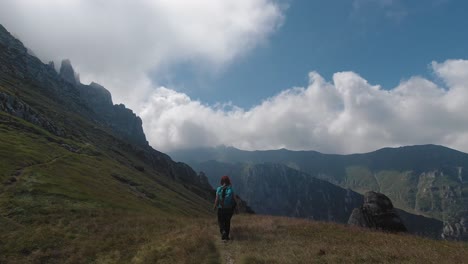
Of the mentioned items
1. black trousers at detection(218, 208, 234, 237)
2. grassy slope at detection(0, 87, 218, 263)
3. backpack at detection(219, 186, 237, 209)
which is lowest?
grassy slope at detection(0, 87, 218, 263)

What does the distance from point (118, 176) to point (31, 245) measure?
85.6 m

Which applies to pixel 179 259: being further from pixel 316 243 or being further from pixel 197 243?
pixel 316 243

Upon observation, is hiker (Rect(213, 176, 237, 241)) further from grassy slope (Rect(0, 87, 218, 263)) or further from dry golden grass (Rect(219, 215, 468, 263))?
grassy slope (Rect(0, 87, 218, 263))

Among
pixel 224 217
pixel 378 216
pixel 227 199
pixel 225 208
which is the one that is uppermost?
pixel 227 199

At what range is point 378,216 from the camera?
50562 mm

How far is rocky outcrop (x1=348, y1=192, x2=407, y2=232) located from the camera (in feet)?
164

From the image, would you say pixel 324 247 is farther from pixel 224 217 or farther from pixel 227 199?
pixel 227 199

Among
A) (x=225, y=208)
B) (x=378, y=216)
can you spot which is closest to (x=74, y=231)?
(x=225, y=208)

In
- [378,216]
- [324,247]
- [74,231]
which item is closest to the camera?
[324,247]

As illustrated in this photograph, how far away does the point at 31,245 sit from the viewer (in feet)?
89.1

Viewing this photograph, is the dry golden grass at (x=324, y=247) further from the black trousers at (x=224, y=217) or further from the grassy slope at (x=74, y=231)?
the grassy slope at (x=74, y=231)

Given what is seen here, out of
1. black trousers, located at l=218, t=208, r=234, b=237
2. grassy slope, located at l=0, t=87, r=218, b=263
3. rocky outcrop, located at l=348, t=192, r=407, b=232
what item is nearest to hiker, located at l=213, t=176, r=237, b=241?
black trousers, located at l=218, t=208, r=234, b=237

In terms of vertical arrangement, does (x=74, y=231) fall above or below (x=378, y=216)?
below

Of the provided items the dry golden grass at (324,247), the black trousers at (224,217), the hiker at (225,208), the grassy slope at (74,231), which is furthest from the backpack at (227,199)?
the grassy slope at (74,231)
